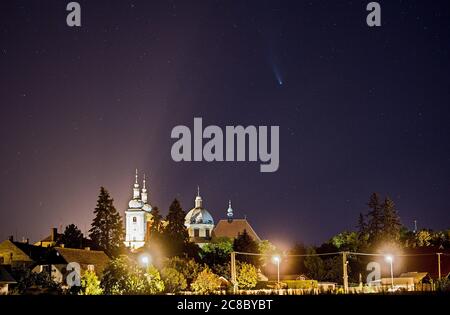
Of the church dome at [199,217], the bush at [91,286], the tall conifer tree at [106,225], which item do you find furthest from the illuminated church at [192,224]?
the bush at [91,286]

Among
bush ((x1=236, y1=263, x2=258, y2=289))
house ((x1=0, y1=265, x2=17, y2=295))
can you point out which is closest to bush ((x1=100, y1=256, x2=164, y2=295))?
house ((x1=0, y1=265, x2=17, y2=295))

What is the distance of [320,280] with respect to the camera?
9138cm

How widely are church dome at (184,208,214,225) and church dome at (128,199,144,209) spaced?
1284 cm

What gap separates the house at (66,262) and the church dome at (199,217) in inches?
3657

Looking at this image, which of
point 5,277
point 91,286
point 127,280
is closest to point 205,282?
point 127,280

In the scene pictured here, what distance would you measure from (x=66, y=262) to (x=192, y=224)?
9802 cm

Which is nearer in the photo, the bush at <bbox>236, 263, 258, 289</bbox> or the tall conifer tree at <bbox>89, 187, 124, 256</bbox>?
the bush at <bbox>236, 263, 258, 289</bbox>

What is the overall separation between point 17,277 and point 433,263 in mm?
44067

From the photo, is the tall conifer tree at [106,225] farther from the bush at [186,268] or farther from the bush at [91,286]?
the bush at [91,286]

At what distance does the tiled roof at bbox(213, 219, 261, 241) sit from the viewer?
186 m

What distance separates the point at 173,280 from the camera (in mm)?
67625

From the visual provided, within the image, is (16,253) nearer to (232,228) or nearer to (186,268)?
(186,268)

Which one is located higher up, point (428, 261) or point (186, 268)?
point (428, 261)

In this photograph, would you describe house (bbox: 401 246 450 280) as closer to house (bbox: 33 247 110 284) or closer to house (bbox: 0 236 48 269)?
house (bbox: 33 247 110 284)
